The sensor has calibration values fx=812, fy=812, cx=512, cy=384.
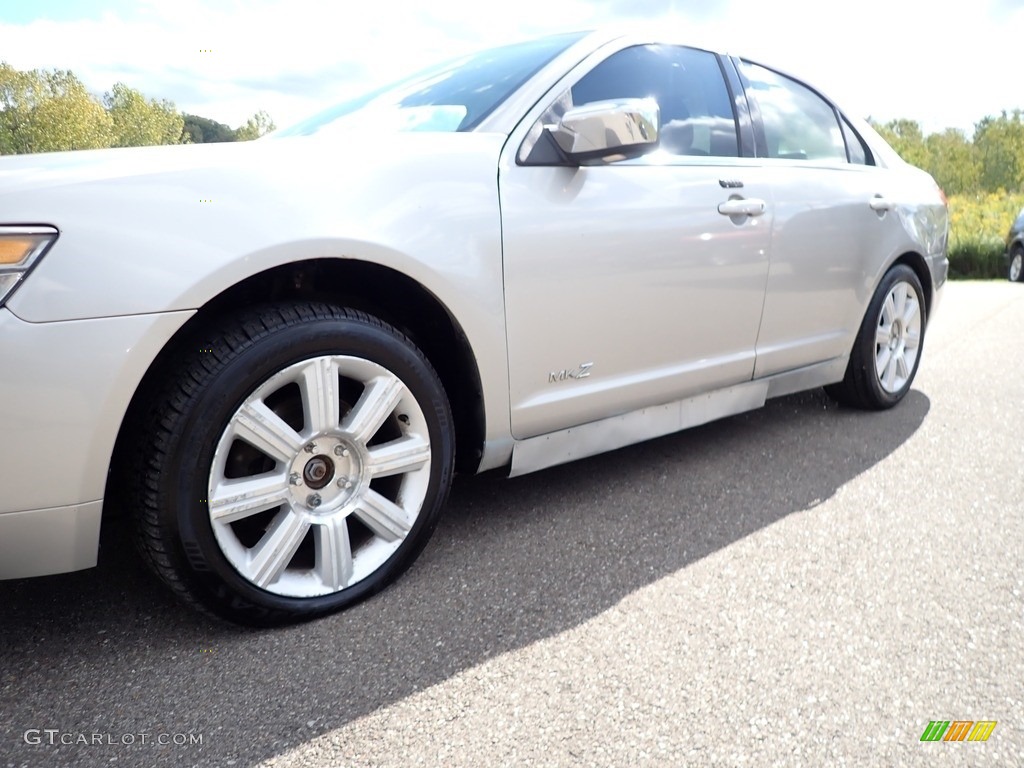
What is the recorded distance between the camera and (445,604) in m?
2.02

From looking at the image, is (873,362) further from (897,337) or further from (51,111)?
(51,111)

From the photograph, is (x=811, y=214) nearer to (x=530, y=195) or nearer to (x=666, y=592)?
(x=530, y=195)

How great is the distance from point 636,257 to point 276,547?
1.26m

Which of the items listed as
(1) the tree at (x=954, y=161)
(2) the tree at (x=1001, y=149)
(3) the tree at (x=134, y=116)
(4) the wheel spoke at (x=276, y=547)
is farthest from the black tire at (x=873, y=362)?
(2) the tree at (x=1001, y=149)

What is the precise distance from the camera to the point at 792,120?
319cm

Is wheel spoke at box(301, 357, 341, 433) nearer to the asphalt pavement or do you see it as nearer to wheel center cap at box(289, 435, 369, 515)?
wheel center cap at box(289, 435, 369, 515)

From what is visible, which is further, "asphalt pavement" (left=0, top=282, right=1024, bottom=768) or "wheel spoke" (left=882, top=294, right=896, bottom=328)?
"wheel spoke" (left=882, top=294, right=896, bottom=328)

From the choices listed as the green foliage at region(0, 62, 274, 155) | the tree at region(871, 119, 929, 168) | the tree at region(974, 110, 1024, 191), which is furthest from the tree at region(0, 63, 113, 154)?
the tree at region(974, 110, 1024, 191)

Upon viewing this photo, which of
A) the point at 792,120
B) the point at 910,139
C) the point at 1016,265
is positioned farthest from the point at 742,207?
the point at 910,139

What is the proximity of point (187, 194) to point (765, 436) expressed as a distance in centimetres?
255

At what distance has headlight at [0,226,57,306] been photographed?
1.42 meters

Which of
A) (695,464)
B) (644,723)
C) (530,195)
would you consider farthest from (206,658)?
(695,464)

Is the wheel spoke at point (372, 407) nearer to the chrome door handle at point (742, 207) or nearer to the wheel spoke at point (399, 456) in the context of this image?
Answer: the wheel spoke at point (399, 456)

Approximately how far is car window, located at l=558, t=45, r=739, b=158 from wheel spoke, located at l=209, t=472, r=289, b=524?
1.34m
